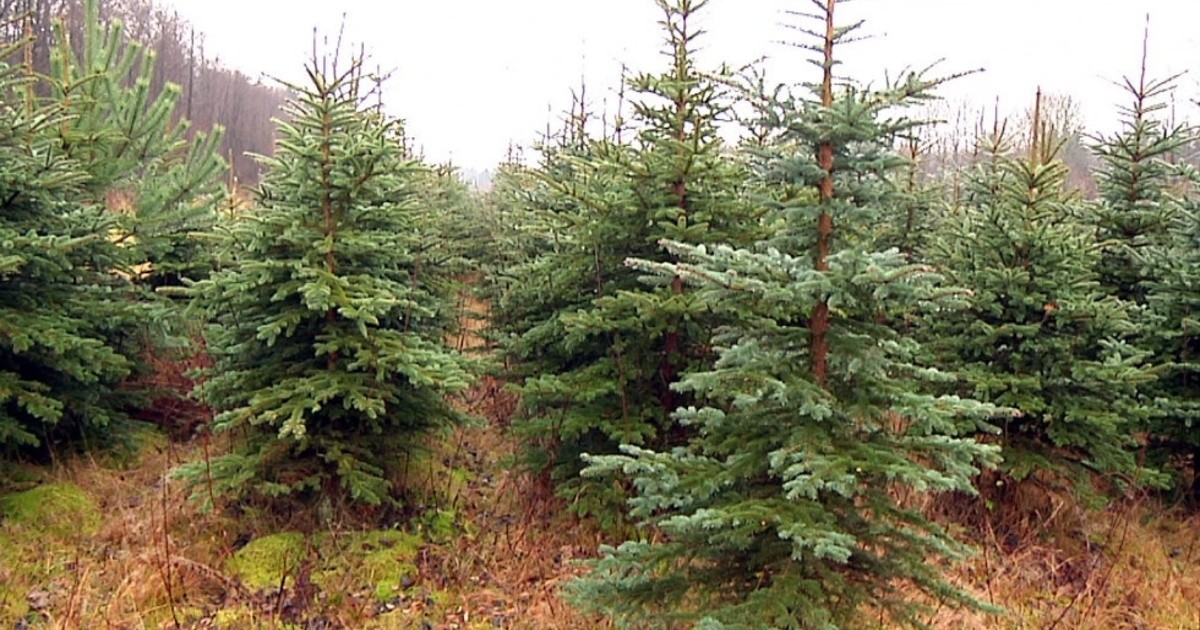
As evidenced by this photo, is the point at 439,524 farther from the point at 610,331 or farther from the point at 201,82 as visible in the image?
the point at 201,82

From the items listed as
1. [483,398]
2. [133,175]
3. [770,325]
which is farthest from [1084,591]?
[133,175]

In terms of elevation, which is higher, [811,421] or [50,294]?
[50,294]

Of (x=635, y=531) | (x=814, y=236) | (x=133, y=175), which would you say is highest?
(x=133, y=175)

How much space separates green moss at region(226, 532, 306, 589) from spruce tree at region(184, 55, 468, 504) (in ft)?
1.16

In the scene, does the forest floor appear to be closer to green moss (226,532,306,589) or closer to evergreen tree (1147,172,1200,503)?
green moss (226,532,306,589)

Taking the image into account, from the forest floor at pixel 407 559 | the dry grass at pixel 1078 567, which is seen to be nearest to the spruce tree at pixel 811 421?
the forest floor at pixel 407 559

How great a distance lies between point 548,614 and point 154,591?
92.4 inches

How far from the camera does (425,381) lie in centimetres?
486

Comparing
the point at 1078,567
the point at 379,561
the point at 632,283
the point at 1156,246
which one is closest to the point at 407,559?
the point at 379,561

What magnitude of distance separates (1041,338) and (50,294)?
726 centimetres

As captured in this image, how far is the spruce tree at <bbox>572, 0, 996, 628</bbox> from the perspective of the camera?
304cm

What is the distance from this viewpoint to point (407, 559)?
17.0 feet

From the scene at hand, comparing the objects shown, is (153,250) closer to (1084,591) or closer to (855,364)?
(855,364)

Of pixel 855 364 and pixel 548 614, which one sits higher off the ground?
pixel 855 364
